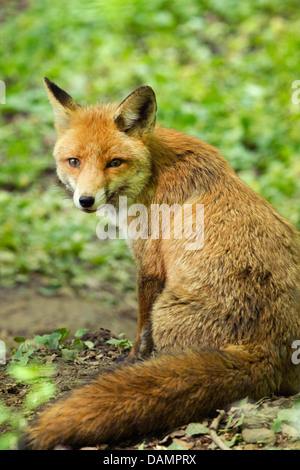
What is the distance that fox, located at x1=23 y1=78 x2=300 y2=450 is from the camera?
3.81 m

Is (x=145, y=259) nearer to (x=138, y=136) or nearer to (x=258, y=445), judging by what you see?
(x=138, y=136)

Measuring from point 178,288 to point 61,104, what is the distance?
2.20 m

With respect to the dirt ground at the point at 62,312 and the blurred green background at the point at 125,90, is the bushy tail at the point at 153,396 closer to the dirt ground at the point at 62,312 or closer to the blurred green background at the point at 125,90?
the dirt ground at the point at 62,312

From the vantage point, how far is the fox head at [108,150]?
4855 mm

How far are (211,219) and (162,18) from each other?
1105cm

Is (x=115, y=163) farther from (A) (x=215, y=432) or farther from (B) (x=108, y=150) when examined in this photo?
(A) (x=215, y=432)

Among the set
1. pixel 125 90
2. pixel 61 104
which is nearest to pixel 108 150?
pixel 61 104

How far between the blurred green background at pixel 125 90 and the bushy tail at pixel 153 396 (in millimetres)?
4819

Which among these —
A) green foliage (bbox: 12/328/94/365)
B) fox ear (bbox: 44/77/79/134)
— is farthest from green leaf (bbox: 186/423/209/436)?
fox ear (bbox: 44/77/79/134)

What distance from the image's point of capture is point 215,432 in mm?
3928

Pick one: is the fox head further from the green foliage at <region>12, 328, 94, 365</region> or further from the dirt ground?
the dirt ground

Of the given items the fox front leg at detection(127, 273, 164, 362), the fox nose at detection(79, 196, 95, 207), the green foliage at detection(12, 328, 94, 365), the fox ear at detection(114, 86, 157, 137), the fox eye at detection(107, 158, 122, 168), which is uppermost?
the fox ear at detection(114, 86, 157, 137)
